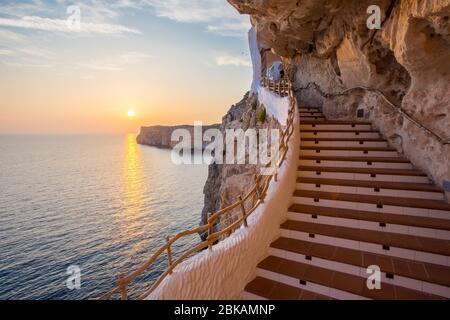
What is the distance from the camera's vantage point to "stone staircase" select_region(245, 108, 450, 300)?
384cm

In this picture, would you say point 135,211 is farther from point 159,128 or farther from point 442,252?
point 159,128

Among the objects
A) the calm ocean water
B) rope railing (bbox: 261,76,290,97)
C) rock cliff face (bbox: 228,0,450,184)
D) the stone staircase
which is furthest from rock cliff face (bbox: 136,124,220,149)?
the stone staircase

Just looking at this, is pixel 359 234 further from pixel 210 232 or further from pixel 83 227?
pixel 83 227

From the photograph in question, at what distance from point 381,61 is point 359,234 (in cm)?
652

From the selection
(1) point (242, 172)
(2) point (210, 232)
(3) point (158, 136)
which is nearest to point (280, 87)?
(1) point (242, 172)

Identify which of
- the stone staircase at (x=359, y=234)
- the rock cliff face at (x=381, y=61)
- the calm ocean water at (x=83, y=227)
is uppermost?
the rock cliff face at (x=381, y=61)

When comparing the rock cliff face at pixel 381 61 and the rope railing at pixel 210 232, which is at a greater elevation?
the rock cliff face at pixel 381 61

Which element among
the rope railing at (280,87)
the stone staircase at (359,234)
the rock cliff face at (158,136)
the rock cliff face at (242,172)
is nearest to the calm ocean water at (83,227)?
the rock cliff face at (242,172)

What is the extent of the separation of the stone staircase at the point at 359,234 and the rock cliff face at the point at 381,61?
100cm

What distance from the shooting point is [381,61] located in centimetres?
835

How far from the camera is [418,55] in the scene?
17.8ft

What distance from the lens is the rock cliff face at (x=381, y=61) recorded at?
5.31m

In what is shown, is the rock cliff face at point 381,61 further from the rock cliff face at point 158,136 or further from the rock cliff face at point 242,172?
the rock cliff face at point 158,136
